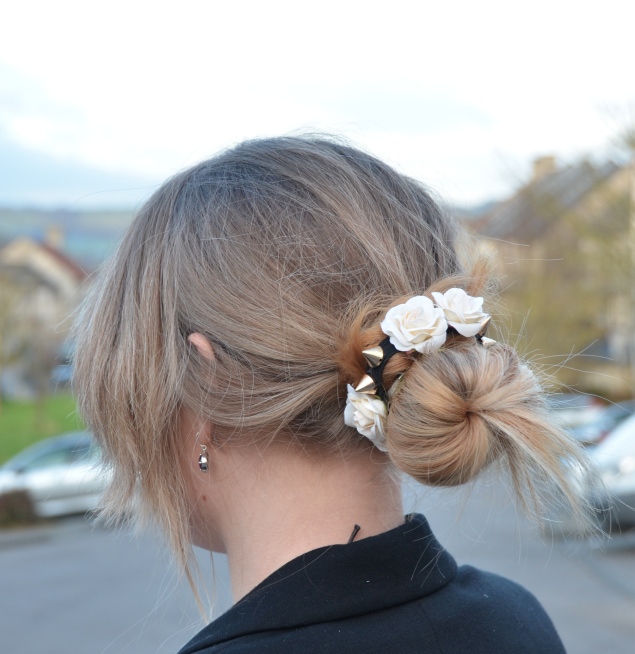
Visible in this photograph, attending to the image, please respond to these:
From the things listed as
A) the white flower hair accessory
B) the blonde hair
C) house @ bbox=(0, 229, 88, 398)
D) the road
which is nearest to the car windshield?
the road

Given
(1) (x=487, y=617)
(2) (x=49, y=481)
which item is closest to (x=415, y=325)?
(1) (x=487, y=617)

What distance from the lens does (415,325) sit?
3.64 feet

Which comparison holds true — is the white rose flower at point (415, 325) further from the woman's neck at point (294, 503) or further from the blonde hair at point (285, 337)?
the woman's neck at point (294, 503)

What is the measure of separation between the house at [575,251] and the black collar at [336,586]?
5.00m

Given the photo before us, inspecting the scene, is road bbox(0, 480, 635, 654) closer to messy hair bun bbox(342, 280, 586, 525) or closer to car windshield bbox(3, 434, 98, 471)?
car windshield bbox(3, 434, 98, 471)

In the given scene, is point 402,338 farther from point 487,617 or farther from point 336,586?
point 487,617

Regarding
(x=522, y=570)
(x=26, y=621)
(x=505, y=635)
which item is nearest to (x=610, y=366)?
(x=522, y=570)

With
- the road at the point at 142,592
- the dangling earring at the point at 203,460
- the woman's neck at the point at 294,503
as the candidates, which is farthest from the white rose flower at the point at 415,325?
the road at the point at 142,592

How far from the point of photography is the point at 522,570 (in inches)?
344

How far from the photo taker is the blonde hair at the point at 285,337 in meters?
1.10

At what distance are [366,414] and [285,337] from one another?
0.17m

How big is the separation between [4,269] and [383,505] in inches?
941

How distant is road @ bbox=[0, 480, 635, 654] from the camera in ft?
22.1

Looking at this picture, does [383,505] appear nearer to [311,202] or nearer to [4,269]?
[311,202]
